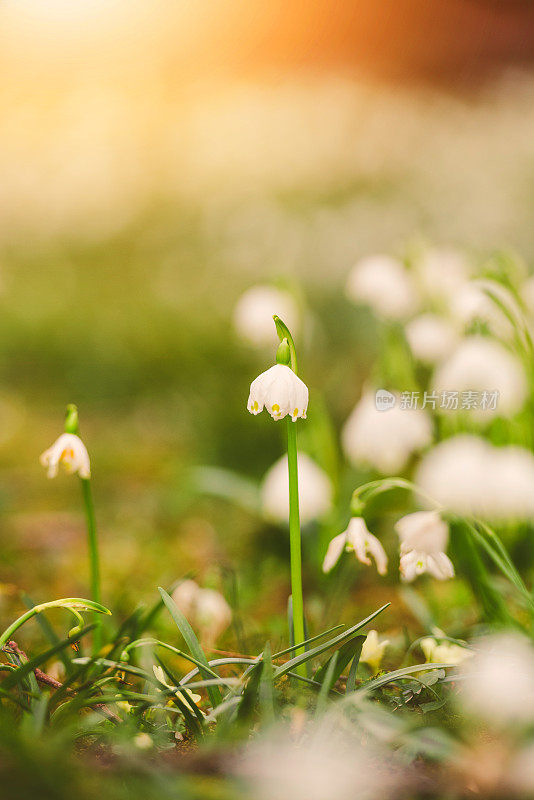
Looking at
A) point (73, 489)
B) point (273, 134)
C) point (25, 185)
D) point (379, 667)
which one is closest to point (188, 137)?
point (273, 134)

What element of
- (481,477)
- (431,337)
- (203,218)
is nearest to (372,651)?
(481,477)

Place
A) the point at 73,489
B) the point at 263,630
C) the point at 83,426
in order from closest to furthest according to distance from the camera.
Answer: the point at 263,630
the point at 73,489
the point at 83,426

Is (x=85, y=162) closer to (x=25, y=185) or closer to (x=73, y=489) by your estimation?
(x=25, y=185)

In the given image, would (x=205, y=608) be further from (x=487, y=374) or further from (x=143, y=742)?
(x=487, y=374)

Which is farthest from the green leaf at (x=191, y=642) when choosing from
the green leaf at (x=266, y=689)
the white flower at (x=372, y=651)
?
the white flower at (x=372, y=651)

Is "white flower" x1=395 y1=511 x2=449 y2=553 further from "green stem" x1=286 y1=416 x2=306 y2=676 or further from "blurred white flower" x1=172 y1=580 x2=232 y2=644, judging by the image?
"blurred white flower" x1=172 y1=580 x2=232 y2=644
